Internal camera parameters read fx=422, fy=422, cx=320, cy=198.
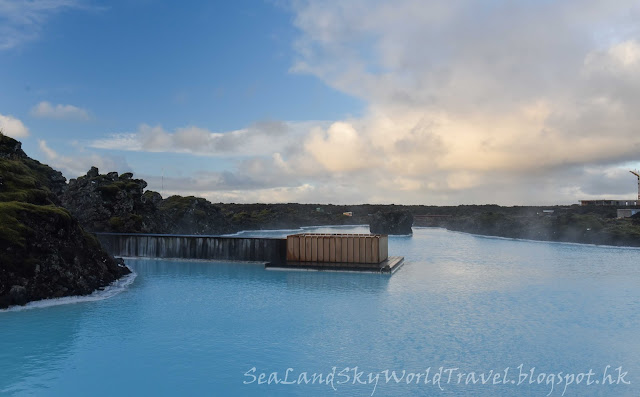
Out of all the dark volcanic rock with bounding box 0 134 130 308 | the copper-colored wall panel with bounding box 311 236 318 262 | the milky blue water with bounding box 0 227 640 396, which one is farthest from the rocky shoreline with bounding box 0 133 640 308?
the copper-colored wall panel with bounding box 311 236 318 262

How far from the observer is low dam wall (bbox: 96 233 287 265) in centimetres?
4388

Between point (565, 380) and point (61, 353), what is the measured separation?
19625 mm

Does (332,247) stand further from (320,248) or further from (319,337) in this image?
(319,337)

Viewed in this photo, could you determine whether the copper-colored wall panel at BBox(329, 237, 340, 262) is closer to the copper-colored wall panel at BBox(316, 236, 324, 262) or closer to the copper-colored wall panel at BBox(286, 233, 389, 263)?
the copper-colored wall panel at BBox(286, 233, 389, 263)

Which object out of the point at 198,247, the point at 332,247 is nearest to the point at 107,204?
the point at 198,247

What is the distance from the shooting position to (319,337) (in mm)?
19500

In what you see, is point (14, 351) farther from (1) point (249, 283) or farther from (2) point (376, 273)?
(2) point (376, 273)

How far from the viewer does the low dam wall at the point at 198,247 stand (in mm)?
43875

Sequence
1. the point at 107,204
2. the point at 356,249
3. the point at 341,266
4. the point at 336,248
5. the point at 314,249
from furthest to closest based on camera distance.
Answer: the point at 107,204
the point at 314,249
the point at 336,248
the point at 356,249
the point at 341,266

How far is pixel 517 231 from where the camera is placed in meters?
99.9

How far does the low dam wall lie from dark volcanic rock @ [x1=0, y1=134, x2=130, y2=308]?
1234cm

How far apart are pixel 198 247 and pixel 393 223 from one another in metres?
75.8

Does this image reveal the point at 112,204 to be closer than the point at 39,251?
No

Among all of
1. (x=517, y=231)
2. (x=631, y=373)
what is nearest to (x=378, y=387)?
(x=631, y=373)
